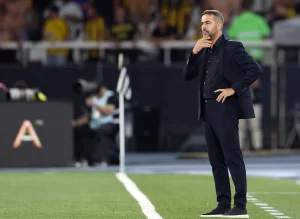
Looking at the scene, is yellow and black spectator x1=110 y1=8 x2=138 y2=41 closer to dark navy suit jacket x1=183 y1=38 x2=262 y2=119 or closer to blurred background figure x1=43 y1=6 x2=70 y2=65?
blurred background figure x1=43 y1=6 x2=70 y2=65

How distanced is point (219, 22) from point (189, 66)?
1.93 feet

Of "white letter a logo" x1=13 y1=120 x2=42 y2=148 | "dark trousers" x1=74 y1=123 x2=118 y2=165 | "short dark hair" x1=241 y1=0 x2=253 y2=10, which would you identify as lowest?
"dark trousers" x1=74 y1=123 x2=118 y2=165

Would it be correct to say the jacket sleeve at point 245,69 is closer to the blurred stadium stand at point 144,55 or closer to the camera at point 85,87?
the camera at point 85,87

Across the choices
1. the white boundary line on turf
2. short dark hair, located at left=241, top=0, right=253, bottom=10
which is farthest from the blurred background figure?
the white boundary line on turf

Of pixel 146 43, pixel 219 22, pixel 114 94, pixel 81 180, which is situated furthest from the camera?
pixel 146 43

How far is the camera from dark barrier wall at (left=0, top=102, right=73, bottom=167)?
2250 centimetres

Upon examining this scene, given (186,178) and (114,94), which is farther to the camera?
(114,94)

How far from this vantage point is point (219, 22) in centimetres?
1063

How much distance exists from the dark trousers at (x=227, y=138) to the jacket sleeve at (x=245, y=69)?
7.7 inches

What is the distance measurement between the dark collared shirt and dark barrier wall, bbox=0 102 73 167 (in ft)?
39.6

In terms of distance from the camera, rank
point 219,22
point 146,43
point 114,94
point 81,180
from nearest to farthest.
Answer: point 219,22 < point 81,180 < point 114,94 < point 146,43

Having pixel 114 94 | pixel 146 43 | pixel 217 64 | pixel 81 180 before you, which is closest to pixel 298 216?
pixel 217 64

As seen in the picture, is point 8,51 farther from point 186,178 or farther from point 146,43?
point 186,178

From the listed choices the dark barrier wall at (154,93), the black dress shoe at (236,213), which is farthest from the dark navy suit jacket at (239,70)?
the dark barrier wall at (154,93)
